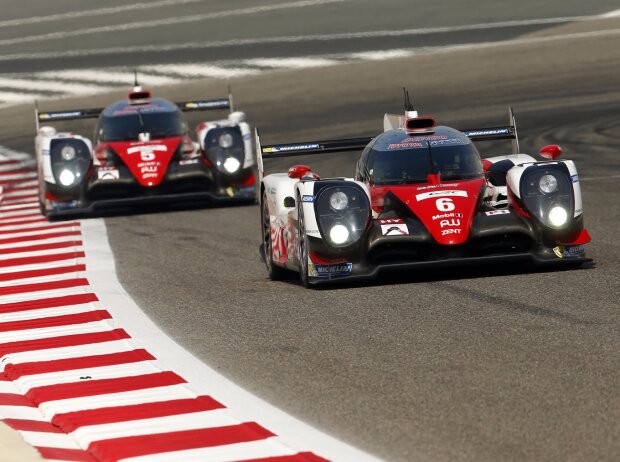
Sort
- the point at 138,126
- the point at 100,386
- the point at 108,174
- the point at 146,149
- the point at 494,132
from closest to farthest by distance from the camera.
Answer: the point at 100,386, the point at 494,132, the point at 108,174, the point at 146,149, the point at 138,126

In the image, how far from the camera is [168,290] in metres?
12.4

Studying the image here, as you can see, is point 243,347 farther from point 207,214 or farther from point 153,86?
point 153,86

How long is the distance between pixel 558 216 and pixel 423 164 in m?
1.30

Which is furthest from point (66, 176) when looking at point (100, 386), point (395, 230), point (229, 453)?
point (229, 453)

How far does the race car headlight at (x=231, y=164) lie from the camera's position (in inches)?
772

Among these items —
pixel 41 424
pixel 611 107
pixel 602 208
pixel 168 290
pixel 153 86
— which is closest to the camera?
pixel 41 424

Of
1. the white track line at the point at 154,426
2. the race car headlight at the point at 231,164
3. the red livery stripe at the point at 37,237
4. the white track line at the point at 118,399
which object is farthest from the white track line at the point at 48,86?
the white track line at the point at 154,426

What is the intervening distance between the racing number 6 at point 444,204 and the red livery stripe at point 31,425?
4734 mm

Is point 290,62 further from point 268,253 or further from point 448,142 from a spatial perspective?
point 448,142

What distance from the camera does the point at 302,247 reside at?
11961 mm

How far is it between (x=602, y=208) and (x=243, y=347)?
809cm

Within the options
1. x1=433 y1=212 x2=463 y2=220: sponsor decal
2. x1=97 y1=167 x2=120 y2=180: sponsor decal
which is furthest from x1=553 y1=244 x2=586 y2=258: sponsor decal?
x1=97 y1=167 x2=120 y2=180: sponsor decal

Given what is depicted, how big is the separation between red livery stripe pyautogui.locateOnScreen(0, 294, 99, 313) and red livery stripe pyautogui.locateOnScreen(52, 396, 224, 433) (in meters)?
4.07

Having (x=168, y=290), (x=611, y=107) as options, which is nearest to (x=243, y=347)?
(x=168, y=290)
